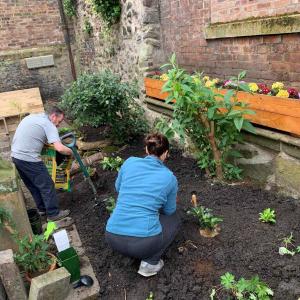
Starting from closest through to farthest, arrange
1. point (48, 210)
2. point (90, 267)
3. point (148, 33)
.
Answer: point (90, 267) < point (48, 210) < point (148, 33)

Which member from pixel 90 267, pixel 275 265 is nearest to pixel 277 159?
pixel 275 265

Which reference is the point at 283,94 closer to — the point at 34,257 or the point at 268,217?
the point at 268,217

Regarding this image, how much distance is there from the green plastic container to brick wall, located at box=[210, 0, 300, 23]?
134 inches

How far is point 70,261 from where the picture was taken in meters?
3.11

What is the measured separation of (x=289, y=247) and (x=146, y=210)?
1396mm

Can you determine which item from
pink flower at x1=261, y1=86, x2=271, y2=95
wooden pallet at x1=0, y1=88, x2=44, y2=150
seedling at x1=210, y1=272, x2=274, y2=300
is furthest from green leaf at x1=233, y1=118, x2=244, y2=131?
wooden pallet at x1=0, y1=88, x2=44, y2=150

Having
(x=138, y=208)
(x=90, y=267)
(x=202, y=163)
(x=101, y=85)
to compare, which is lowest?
(x=90, y=267)

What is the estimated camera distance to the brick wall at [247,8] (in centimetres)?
387

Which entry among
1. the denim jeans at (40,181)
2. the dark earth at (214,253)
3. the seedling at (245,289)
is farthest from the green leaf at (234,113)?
the denim jeans at (40,181)

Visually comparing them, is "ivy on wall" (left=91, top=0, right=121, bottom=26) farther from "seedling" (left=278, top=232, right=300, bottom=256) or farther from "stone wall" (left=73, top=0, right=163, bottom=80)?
"seedling" (left=278, top=232, right=300, bottom=256)

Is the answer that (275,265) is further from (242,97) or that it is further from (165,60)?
(165,60)

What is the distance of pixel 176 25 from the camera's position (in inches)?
242

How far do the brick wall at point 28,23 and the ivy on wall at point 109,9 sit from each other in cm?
478

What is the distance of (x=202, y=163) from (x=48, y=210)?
2.15m
